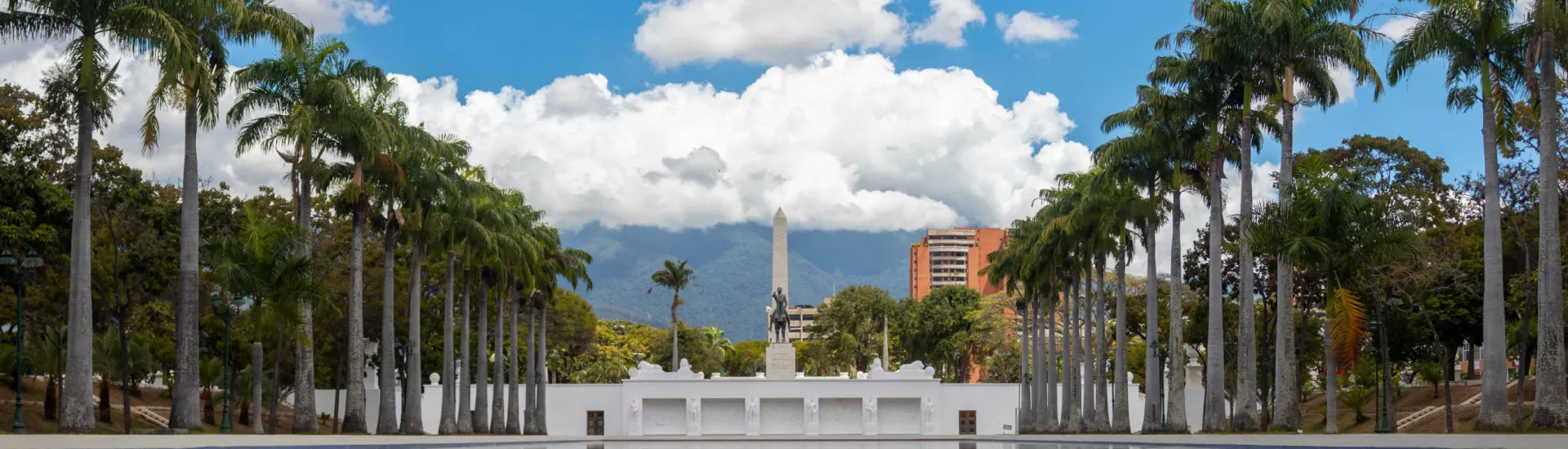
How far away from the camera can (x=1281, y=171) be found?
3503 cm

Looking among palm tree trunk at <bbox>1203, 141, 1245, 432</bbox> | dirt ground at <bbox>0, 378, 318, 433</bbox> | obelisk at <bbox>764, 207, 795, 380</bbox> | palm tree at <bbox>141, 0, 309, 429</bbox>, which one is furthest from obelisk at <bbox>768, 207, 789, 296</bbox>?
palm tree at <bbox>141, 0, 309, 429</bbox>

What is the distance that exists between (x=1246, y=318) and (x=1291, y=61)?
6874 millimetres

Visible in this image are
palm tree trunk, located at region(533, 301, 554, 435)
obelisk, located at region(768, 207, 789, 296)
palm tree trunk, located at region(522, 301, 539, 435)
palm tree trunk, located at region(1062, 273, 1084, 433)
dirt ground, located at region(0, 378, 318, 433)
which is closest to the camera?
dirt ground, located at region(0, 378, 318, 433)

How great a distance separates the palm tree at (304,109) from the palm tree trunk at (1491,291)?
27.5 metres

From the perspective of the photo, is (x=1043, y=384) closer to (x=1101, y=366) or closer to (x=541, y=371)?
(x=1101, y=366)

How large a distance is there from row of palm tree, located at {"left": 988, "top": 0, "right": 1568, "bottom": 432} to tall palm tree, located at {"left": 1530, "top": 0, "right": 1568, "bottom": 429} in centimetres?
3

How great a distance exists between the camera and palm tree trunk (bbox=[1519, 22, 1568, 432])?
86.5 feet

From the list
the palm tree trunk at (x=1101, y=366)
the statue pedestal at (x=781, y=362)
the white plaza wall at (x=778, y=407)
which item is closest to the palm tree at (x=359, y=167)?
the palm tree trunk at (x=1101, y=366)

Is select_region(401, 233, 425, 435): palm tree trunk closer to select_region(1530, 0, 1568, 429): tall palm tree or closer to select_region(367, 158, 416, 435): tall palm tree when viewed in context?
select_region(367, 158, 416, 435): tall palm tree

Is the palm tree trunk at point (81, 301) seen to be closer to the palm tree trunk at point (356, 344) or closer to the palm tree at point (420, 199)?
the palm tree trunk at point (356, 344)

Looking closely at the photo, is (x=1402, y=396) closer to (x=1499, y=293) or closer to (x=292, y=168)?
(x=1499, y=293)

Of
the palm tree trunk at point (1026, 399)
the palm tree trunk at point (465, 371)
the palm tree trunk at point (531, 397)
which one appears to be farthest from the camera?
the palm tree trunk at point (1026, 399)

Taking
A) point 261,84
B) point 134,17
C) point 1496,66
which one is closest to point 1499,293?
point 1496,66

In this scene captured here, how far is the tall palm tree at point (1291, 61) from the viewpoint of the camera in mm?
34125
